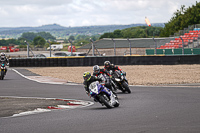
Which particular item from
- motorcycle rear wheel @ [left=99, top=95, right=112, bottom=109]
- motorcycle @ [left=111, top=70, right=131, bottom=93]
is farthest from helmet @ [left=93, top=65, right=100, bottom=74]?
motorcycle @ [left=111, top=70, right=131, bottom=93]

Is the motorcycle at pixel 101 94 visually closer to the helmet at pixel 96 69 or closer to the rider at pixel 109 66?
the helmet at pixel 96 69

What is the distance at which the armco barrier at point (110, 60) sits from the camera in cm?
3475

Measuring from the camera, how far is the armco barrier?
114 feet

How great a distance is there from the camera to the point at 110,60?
120ft

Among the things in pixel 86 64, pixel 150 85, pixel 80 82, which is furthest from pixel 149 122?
pixel 86 64

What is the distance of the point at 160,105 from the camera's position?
12711 mm

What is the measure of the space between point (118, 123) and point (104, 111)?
95.9 inches

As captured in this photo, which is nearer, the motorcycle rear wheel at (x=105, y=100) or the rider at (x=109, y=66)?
the motorcycle rear wheel at (x=105, y=100)

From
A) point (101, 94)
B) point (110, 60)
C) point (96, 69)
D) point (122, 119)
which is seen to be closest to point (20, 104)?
point (96, 69)

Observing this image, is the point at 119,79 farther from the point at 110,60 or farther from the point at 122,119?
the point at 110,60

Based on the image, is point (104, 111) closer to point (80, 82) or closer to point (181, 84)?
point (181, 84)

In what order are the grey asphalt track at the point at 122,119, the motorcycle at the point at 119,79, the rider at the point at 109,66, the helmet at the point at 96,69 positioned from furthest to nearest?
the rider at the point at 109,66
the motorcycle at the point at 119,79
the helmet at the point at 96,69
the grey asphalt track at the point at 122,119

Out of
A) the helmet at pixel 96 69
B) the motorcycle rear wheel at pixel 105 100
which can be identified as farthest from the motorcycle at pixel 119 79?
the motorcycle rear wheel at pixel 105 100

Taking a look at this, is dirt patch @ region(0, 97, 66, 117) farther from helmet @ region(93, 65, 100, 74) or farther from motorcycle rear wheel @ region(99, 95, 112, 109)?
motorcycle rear wheel @ region(99, 95, 112, 109)
